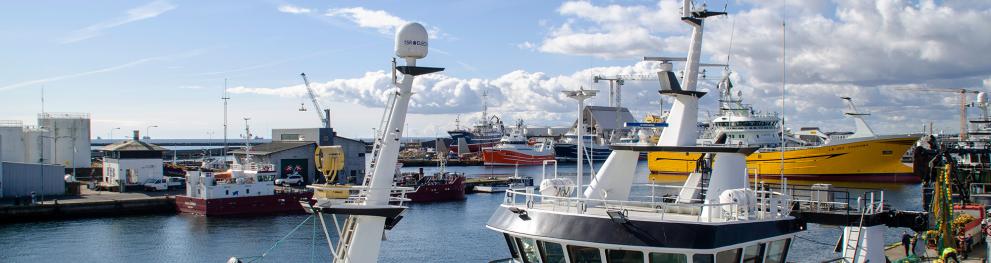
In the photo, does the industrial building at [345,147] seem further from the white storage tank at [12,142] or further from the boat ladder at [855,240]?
→ the boat ladder at [855,240]

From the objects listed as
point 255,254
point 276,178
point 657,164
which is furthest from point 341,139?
point 657,164

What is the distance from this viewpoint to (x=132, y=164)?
78.1 m

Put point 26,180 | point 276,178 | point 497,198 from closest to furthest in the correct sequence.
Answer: point 26,180 < point 276,178 < point 497,198

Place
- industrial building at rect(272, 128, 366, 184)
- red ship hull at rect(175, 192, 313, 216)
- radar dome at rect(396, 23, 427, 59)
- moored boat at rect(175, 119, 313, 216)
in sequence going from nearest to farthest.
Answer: radar dome at rect(396, 23, 427, 59)
red ship hull at rect(175, 192, 313, 216)
moored boat at rect(175, 119, 313, 216)
industrial building at rect(272, 128, 366, 184)

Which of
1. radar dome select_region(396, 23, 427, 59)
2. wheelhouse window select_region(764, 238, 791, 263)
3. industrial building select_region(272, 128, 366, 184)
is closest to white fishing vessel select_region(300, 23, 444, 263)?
radar dome select_region(396, 23, 427, 59)

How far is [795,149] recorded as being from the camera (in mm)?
98250

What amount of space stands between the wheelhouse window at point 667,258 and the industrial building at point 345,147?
64809mm

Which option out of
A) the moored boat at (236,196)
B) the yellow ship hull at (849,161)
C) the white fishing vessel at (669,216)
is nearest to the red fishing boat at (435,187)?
the moored boat at (236,196)

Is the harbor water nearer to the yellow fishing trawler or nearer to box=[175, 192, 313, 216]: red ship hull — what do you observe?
box=[175, 192, 313, 216]: red ship hull

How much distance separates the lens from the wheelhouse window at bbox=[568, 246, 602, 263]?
1530 centimetres

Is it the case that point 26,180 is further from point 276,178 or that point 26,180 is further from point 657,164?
point 657,164

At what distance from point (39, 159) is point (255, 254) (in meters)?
50.3

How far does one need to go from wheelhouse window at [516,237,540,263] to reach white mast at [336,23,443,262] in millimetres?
2793

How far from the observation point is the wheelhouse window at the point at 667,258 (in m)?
14.8
